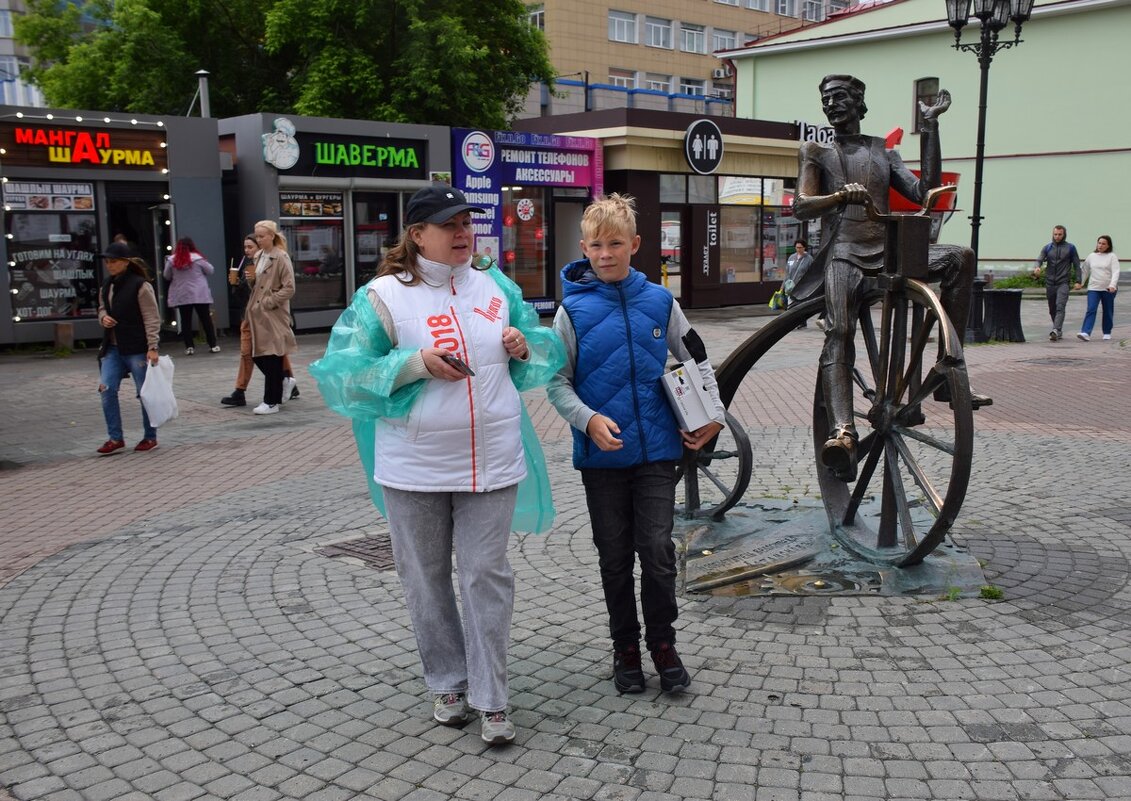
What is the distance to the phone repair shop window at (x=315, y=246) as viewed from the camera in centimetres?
1844

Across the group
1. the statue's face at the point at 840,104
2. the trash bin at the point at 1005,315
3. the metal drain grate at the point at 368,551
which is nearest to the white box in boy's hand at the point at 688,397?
the statue's face at the point at 840,104

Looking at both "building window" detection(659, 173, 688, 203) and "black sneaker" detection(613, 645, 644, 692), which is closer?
"black sneaker" detection(613, 645, 644, 692)

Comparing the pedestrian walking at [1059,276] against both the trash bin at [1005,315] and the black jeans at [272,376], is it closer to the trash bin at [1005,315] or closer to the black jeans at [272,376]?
the trash bin at [1005,315]

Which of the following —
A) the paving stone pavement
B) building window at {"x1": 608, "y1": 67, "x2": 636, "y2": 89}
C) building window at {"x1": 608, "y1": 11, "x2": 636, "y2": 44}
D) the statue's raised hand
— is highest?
building window at {"x1": 608, "y1": 11, "x2": 636, "y2": 44}

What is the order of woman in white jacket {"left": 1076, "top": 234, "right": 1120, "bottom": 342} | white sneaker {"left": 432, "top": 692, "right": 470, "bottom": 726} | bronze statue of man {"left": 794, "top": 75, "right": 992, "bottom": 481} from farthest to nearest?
woman in white jacket {"left": 1076, "top": 234, "right": 1120, "bottom": 342} < bronze statue of man {"left": 794, "top": 75, "right": 992, "bottom": 481} < white sneaker {"left": 432, "top": 692, "right": 470, "bottom": 726}

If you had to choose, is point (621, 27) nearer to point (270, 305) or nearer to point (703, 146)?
point (703, 146)

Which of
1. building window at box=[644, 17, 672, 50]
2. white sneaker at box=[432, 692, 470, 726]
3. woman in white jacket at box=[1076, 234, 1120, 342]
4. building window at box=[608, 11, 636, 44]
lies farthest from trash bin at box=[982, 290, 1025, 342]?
building window at box=[644, 17, 672, 50]

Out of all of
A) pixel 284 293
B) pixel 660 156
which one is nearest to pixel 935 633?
pixel 284 293

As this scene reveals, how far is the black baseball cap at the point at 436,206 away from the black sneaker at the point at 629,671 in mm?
1752

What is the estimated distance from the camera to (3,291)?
16.0 metres

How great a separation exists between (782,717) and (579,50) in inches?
1995

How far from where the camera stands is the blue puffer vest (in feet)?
13.0

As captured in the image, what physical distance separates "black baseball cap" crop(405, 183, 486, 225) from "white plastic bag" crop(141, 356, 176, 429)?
592cm

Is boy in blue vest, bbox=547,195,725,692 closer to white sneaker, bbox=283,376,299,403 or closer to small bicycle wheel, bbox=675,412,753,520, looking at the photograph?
small bicycle wheel, bbox=675,412,753,520
